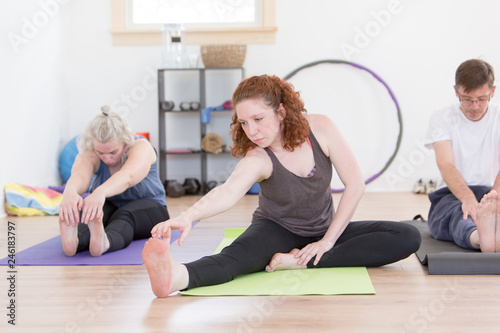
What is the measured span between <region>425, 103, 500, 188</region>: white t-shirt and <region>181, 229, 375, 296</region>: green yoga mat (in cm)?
90

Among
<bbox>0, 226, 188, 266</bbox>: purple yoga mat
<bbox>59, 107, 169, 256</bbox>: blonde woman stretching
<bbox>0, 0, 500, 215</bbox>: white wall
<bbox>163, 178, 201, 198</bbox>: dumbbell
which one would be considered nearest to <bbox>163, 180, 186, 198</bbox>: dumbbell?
<bbox>163, 178, 201, 198</bbox>: dumbbell

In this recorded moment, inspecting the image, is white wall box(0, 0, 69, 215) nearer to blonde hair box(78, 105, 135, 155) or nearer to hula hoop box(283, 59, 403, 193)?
blonde hair box(78, 105, 135, 155)

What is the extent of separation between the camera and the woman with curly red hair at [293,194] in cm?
202

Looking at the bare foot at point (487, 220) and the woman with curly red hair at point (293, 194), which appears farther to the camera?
the bare foot at point (487, 220)

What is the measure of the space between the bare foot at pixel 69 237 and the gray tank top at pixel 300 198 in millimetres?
855

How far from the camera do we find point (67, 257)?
8.37 ft

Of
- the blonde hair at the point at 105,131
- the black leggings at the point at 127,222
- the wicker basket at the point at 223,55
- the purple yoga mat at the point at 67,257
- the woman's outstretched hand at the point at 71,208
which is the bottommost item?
the purple yoga mat at the point at 67,257

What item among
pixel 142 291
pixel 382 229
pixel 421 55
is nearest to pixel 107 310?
pixel 142 291

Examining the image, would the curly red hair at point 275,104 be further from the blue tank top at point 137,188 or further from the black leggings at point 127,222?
the blue tank top at point 137,188

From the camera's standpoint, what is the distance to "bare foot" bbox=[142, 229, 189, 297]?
169 cm


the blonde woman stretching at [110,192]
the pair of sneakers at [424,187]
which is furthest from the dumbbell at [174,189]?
the pair of sneakers at [424,187]

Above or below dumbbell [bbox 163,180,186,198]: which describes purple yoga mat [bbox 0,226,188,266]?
above

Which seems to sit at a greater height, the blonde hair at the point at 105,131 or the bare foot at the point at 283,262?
the blonde hair at the point at 105,131

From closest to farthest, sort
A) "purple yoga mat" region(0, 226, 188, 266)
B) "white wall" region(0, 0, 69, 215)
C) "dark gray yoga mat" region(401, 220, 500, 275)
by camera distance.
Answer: "dark gray yoga mat" region(401, 220, 500, 275) < "purple yoga mat" region(0, 226, 188, 266) < "white wall" region(0, 0, 69, 215)
